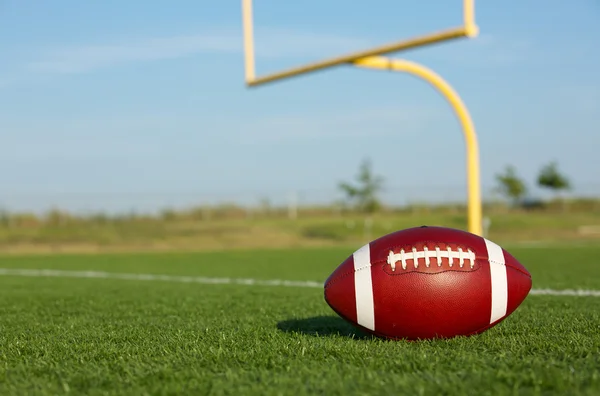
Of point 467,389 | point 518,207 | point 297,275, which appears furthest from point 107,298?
point 518,207

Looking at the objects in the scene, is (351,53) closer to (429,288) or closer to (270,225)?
(429,288)

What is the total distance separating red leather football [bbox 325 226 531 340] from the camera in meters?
2.97

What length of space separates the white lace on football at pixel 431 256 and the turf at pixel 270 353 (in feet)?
1.08

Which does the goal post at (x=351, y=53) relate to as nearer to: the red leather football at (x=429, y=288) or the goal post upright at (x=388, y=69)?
the goal post upright at (x=388, y=69)

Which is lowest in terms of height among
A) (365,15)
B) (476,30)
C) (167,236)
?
(167,236)

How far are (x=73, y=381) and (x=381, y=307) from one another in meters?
1.25

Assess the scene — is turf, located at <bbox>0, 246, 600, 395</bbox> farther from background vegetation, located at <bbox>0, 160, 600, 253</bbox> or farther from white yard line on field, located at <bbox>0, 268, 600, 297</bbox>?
background vegetation, located at <bbox>0, 160, 600, 253</bbox>

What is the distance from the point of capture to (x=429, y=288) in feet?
9.73

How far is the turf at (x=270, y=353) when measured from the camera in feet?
7.35

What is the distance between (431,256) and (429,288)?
14cm

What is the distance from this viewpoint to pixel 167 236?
22.3 m

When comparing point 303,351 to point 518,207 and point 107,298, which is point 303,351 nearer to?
point 107,298

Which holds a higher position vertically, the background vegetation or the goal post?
the goal post

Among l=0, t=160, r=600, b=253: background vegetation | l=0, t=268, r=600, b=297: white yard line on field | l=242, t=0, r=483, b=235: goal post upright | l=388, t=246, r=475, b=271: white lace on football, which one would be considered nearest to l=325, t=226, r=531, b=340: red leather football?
l=388, t=246, r=475, b=271: white lace on football
